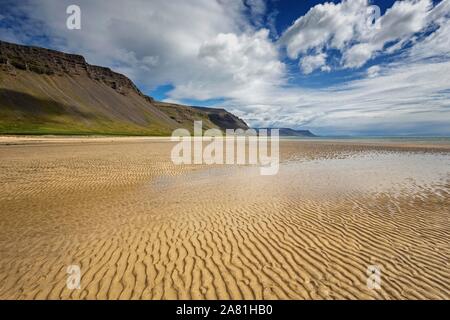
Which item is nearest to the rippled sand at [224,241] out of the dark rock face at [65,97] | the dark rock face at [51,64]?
the dark rock face at [65,97]

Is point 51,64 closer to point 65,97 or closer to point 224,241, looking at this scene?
point 65,97

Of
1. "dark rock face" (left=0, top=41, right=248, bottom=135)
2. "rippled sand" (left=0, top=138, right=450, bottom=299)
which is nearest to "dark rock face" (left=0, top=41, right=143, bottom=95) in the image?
"dark rock face" (left=0, top=41, right=248, bottom=135)

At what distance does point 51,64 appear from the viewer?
505 ft

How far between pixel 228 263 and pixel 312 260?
204cm

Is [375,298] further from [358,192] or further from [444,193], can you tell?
[444,193]

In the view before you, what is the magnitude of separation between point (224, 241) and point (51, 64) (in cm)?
19847

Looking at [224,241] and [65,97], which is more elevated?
[65,97]

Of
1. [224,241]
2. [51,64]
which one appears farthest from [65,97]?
[224,241]

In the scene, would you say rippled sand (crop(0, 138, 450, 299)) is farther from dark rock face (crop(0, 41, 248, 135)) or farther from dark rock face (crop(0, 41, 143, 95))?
dark rock face (crop(0, 41, 143, 95))

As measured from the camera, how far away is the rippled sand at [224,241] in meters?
4.67

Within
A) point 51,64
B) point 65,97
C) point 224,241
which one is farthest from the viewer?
point 51,64

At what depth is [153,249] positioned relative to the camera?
620cm

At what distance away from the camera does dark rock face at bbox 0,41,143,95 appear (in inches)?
5335

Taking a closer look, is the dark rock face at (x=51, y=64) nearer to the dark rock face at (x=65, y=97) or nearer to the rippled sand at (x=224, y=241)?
the dark rock face at (x=65, y=97)
